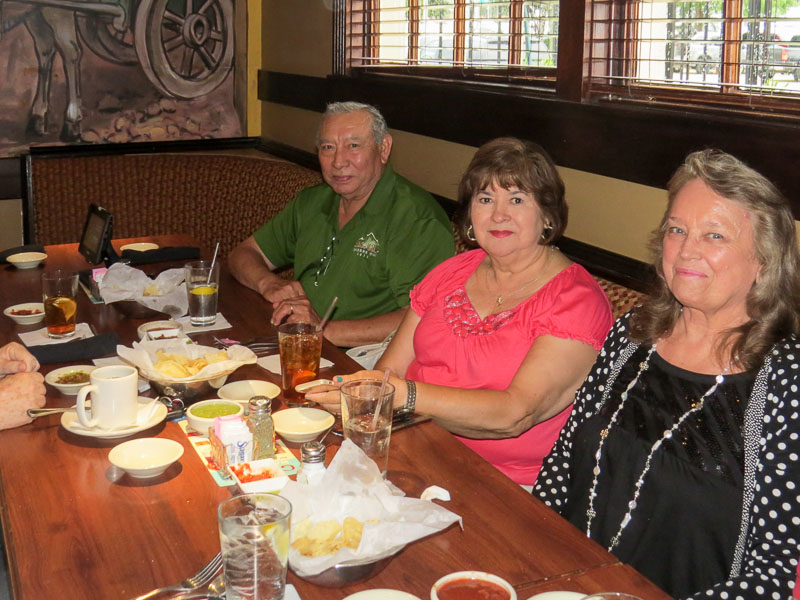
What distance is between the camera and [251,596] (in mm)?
1120

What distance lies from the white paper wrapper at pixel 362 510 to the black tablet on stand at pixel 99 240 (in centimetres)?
201

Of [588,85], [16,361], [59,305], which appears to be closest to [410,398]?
[16,361]

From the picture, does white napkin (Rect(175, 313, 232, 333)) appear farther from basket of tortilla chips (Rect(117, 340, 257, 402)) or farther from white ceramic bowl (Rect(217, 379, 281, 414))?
white ceramic bowl (Rect(217, 379, 281, 414))

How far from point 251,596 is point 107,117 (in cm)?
416

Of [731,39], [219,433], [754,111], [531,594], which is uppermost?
[731,39]

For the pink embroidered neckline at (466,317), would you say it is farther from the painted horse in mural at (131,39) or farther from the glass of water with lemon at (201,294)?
the painted horse in mural at (131,39)

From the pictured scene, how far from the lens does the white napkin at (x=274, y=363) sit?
2078mm

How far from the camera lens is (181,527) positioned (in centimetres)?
136

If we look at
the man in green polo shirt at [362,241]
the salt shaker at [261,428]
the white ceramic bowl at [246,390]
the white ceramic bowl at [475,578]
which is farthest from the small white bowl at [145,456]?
the man in green polo shirt at [362,241]

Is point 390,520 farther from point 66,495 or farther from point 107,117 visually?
point 107,117

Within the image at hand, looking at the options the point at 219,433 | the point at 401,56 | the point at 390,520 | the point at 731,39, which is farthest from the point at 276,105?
the point at 390,520

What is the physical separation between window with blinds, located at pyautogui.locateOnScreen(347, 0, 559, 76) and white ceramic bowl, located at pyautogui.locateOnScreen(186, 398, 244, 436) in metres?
1.69

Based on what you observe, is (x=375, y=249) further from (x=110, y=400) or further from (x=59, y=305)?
(x=110, y=400)

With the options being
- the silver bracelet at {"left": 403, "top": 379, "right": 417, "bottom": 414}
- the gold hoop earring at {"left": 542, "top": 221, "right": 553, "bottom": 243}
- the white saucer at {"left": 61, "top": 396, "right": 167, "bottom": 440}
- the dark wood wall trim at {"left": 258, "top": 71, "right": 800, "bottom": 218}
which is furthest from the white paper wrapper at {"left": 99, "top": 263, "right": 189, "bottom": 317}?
the dark wood wall trim at {"left": 258, "top": 71, "right": 800, "bottom": 218}
